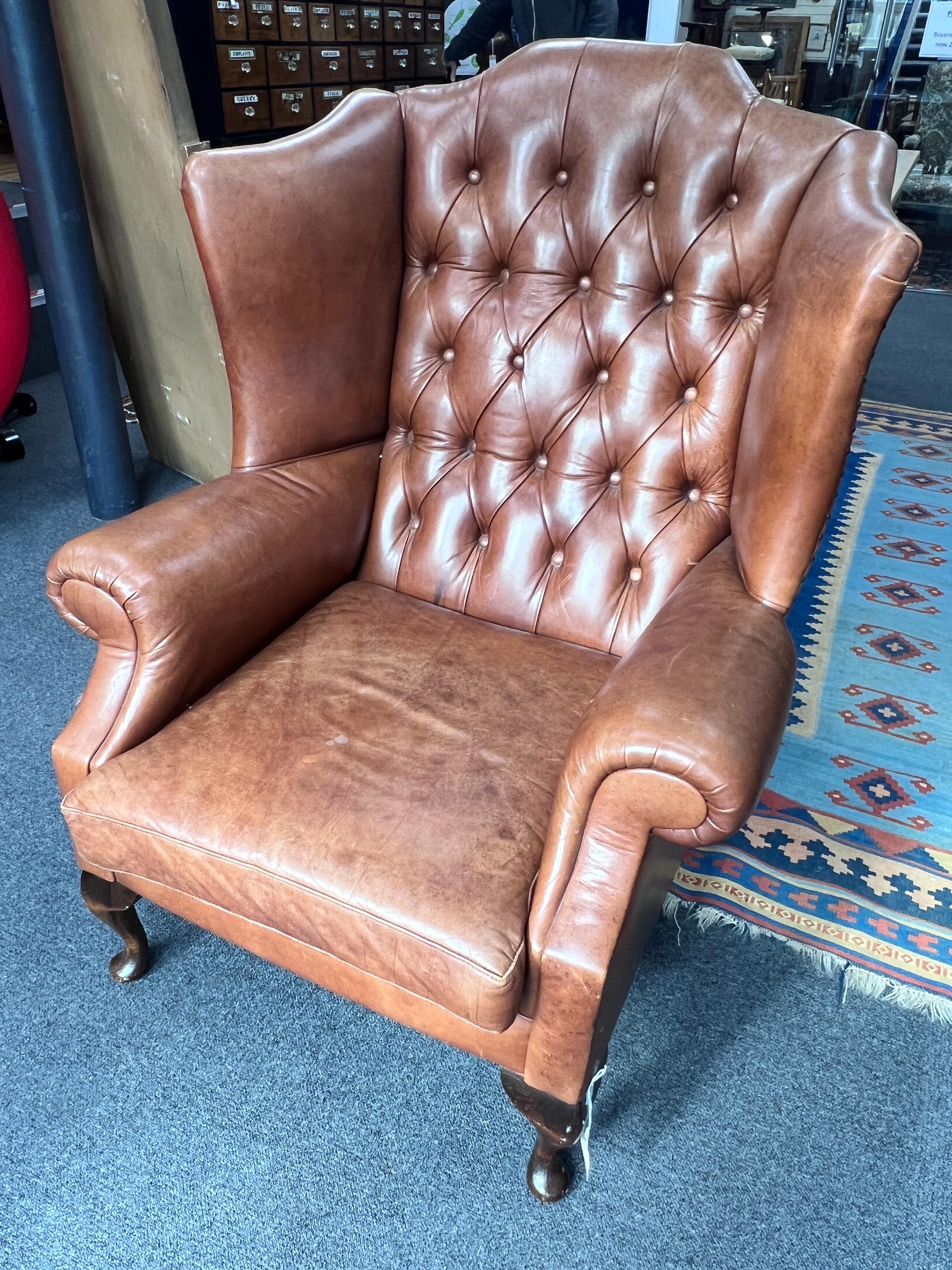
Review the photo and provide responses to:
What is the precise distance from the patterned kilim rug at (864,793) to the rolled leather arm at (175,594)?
0.77m

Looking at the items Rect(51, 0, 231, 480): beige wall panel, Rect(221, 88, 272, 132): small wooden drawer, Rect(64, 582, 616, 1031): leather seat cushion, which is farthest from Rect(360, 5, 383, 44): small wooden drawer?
Rect(64, 582, 616, 1031): leather seat cushion

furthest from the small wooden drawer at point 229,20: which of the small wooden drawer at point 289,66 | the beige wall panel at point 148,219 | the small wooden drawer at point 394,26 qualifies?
the beige wall panel at point 148,219

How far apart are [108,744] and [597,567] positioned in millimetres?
704

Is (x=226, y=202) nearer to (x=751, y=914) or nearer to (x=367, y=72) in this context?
(x=751, y=914)

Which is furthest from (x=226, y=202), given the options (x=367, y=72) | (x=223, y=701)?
(x=367, y=72)

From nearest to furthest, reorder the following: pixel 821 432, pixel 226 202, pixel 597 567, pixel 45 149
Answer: pixel 821 432, pixel 226 202, pixel 597 567, pixel 45 149

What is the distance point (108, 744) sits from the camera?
3.61 ft

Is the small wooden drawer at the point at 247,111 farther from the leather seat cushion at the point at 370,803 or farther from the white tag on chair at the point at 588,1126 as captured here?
the white tag on chair at the point at 588,1126

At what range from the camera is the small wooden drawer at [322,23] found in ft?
11.5

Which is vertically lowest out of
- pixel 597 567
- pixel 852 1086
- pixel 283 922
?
pixel 852 1086

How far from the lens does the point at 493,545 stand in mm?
1414

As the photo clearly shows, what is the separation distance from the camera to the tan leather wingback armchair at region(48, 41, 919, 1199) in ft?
2.91

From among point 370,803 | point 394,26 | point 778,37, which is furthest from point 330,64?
point 370,803

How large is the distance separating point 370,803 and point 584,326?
77 cm
